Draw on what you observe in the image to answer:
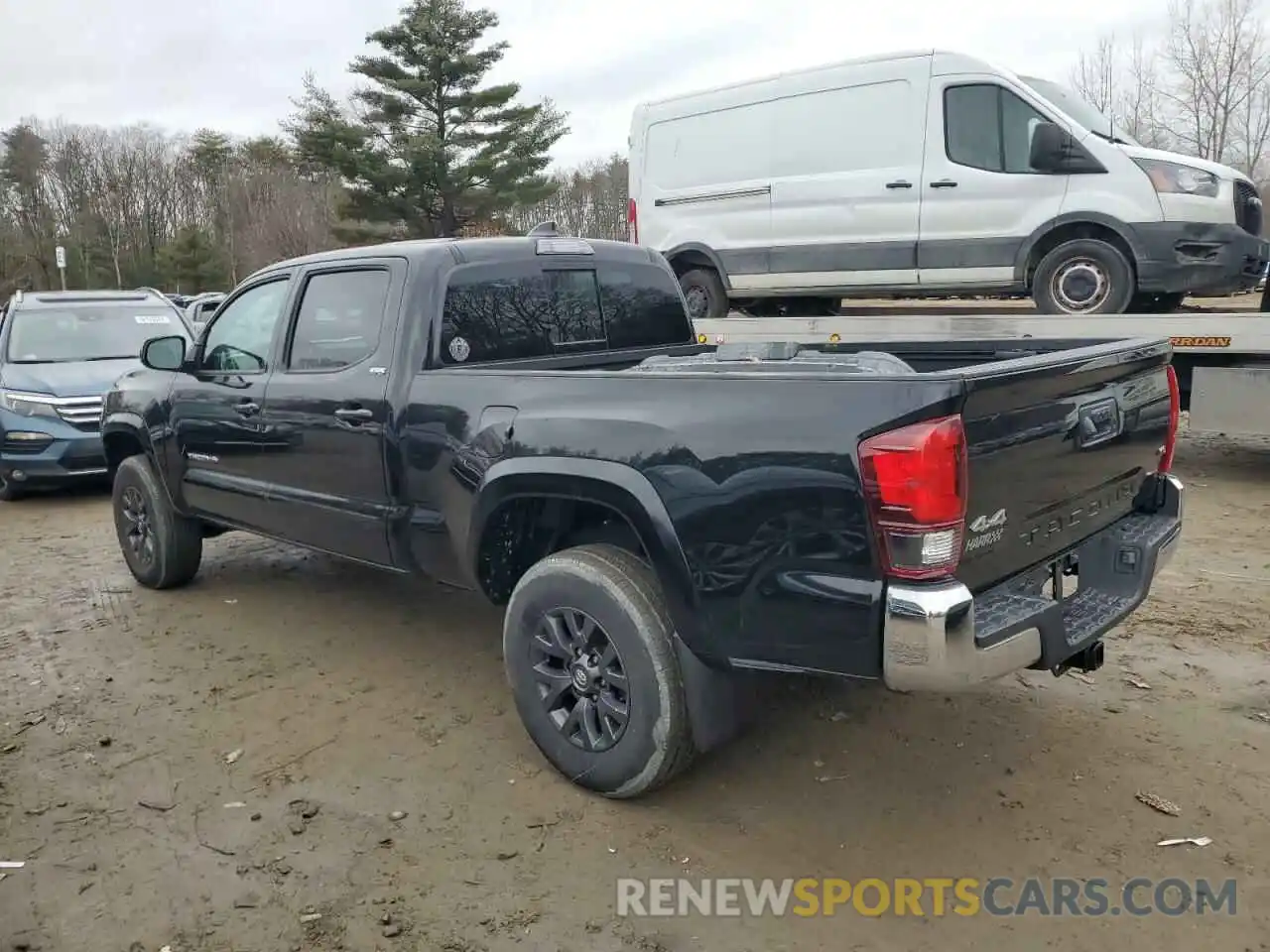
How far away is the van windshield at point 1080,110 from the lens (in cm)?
724

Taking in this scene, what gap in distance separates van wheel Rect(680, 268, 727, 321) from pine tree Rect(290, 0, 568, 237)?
1049 inches

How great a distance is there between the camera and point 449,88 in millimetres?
34969

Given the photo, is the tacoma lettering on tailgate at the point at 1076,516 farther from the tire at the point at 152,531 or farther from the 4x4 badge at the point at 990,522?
the tire at the point at 152,531

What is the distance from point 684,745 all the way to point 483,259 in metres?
2.08

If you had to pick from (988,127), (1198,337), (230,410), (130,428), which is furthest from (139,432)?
(1198,337)

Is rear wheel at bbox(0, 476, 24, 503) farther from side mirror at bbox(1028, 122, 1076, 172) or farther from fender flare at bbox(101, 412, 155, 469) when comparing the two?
side mirror at bbox(1028, 122, 1076, 172)

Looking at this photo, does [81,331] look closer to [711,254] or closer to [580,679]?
[711,254]

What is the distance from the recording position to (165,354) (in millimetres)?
4980

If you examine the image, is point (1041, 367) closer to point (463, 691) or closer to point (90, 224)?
point (463, 691)

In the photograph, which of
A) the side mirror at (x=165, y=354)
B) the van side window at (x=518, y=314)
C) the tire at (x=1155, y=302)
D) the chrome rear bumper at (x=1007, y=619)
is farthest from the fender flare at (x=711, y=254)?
the chrome rear bumper at (x=1007, y=619)

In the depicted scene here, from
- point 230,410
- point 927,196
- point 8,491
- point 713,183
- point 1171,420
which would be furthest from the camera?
point 713,183

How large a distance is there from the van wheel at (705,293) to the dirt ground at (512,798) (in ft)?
16.6

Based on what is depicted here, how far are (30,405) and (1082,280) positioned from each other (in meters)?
8.33

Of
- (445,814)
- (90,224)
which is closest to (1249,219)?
(445,814)
